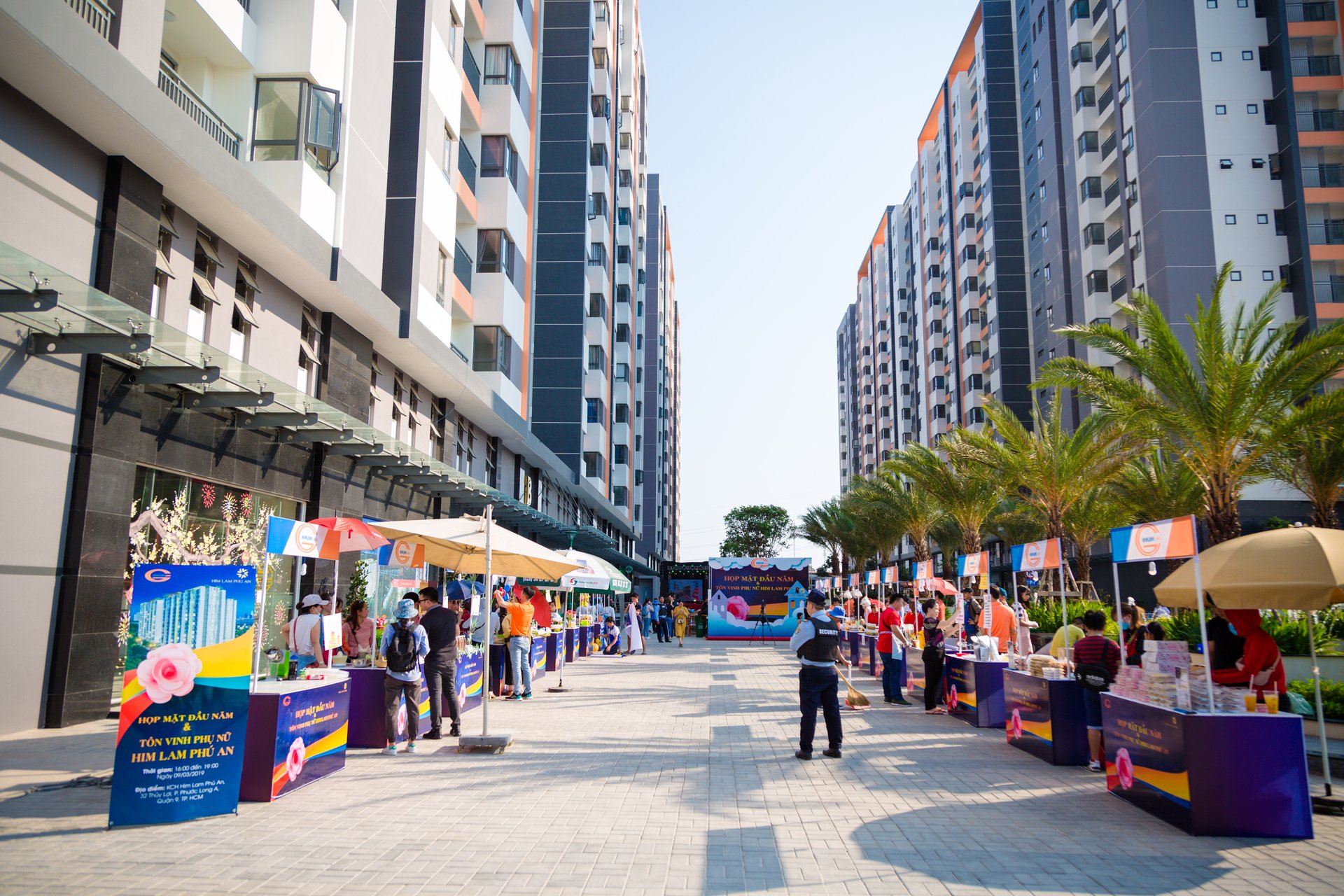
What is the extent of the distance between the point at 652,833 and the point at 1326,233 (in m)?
41.2

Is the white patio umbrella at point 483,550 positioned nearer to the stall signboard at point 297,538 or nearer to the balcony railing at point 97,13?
the stall signboard at point 297,538

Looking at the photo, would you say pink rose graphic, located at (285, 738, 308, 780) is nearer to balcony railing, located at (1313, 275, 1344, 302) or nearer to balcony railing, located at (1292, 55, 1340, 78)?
balcony railing, located at (1313, 275, 1344, 302)

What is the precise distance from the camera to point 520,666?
1647 cm

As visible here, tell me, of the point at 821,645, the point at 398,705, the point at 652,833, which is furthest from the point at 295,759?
the point at 821,645

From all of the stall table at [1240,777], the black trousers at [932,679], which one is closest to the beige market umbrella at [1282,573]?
the stall table at [1240,777]

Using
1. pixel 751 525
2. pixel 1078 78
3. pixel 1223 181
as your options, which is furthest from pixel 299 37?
pixel 751 525

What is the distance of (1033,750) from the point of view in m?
10.8

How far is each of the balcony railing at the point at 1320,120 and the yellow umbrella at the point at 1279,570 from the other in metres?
37.9

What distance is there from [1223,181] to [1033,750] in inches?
1441

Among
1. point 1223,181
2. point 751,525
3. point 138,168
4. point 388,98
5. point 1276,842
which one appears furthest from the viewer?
point 751,525

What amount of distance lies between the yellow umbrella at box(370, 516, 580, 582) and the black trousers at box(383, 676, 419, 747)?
189 cm

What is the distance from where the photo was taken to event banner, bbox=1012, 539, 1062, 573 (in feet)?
43.3

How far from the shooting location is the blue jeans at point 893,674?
1641cm

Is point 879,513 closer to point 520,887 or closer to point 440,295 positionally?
point 440,295
